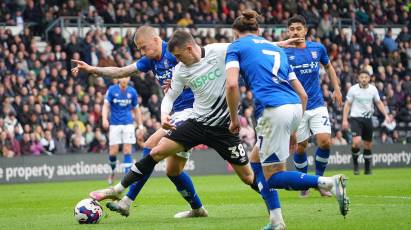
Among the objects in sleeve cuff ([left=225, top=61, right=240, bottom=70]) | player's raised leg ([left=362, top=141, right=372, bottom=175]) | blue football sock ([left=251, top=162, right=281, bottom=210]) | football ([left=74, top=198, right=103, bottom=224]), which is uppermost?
sleeve cuff ([left=225, top=61, right=240, bottom=70])

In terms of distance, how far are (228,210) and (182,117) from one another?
67.9 inches

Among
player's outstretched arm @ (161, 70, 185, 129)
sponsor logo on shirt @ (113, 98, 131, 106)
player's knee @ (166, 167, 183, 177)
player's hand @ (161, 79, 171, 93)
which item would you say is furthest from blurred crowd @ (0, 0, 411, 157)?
player's outstretched arm @ (161, 70, 185, 129)

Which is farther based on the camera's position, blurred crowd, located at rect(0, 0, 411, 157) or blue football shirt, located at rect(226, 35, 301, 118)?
blurred crowd, located at rect(0, 0, 411, 157)

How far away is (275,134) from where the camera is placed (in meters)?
10.0

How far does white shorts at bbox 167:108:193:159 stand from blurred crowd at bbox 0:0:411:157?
36.6ft

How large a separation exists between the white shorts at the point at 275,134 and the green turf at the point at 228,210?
3.10ft

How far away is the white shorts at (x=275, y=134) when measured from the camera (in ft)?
32.9

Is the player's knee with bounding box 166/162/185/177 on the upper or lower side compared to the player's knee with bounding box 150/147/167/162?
lower

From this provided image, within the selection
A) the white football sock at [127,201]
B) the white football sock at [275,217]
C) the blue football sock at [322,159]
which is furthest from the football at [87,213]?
the blue football sock at [322,159]

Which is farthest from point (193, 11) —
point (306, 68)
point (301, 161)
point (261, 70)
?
point (261, 70)

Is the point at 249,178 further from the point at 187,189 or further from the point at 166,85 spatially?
the point at 166,85

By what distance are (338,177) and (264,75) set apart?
4.48ft

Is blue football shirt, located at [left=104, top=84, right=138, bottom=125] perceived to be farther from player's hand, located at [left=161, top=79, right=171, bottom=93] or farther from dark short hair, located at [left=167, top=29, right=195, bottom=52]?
dark short hair, located at [left=167, top=29, right=195, bottom=52]

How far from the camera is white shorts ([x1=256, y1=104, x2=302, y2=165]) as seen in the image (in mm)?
10023
